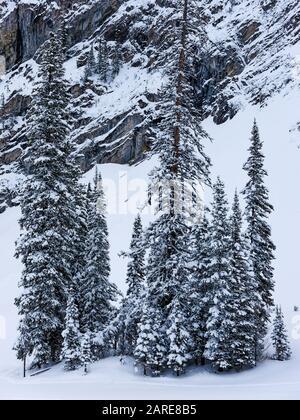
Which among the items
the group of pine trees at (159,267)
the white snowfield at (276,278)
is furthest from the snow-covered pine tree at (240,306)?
the white snowfield at (276,278)

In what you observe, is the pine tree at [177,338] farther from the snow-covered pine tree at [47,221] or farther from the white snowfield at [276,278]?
the snow-covered pine tree at [47,221]

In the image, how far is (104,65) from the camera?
122 metres

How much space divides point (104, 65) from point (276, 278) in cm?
9420

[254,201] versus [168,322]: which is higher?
[254,201]

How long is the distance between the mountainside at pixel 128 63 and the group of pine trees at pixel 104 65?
119 centimetres

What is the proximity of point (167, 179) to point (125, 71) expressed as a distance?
11209cm

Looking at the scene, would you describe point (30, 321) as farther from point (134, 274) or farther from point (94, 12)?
point (94, 12)

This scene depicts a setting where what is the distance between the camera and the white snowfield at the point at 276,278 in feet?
40.3

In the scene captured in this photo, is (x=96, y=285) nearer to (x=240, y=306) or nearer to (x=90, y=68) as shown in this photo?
(x=240, y=306)

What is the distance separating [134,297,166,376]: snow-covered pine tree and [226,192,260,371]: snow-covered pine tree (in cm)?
271

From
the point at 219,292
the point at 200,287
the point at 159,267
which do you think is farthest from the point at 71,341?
the point at 219,292

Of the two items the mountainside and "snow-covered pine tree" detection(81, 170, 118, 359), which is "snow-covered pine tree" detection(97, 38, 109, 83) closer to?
the mountainside
